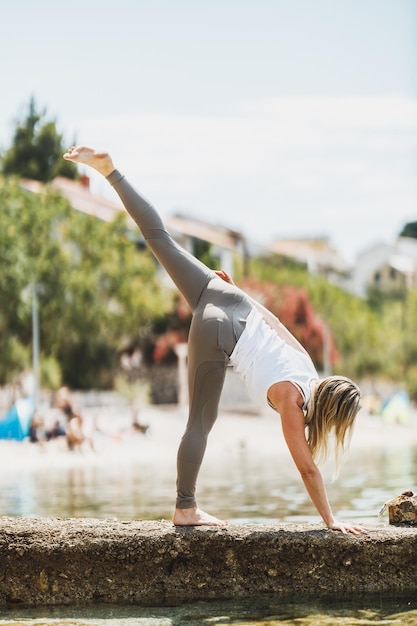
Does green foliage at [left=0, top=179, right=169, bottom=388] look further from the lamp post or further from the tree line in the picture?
the lamp post

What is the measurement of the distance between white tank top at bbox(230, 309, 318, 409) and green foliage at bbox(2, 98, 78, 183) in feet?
225

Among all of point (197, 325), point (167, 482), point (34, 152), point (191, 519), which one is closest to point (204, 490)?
point (167, 482)

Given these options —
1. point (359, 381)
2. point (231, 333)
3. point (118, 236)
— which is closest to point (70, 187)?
point (118, 236)

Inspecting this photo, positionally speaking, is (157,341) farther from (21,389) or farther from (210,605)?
(210,605)

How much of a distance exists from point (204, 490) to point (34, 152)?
197 ft

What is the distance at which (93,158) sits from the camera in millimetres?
6742

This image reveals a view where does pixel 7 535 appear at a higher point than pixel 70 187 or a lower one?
lower

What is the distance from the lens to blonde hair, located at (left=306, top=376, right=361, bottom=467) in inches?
255

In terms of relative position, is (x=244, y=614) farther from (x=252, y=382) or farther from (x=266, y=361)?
(x=266, y=361)

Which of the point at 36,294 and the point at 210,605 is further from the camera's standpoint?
the point at 36,294

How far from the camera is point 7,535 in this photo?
6.52 meters

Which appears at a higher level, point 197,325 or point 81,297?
point 81,297

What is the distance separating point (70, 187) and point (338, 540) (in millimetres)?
61618

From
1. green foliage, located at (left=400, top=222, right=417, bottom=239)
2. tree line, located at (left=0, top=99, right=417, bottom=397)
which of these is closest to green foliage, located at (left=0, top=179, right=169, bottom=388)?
tree line, located at (left=0, top=99, right=417, bottom=397)
